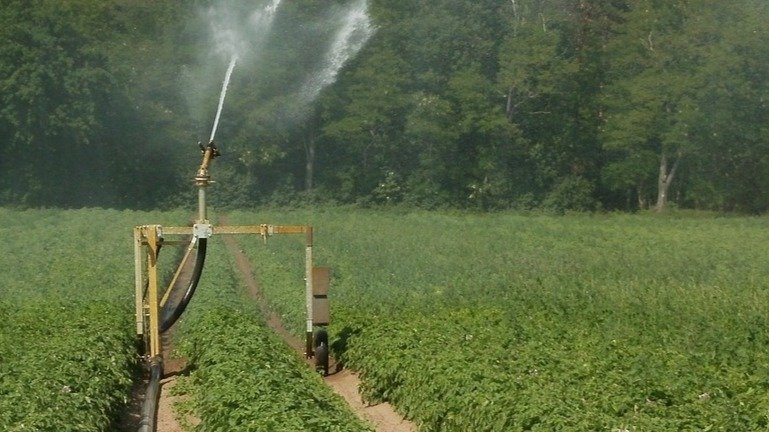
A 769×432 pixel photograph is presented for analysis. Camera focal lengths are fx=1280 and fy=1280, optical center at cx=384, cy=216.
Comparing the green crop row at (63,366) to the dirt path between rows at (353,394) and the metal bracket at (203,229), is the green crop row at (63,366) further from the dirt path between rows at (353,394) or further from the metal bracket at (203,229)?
the dirt path between rows at (353,394)

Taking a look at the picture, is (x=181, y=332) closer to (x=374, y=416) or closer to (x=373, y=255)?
(x=374, y=416)

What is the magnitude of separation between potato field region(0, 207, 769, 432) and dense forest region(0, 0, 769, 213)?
25144 millimetres

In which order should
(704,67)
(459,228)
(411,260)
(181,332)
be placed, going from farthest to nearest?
(704,67) → (459,228) → (411,260) → (181,332)

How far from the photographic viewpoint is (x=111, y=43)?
6338cm

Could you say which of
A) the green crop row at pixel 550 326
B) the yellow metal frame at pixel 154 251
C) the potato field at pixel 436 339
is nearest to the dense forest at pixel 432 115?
the green crop row at pixel 550 326

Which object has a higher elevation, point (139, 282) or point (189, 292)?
point (139, 282)

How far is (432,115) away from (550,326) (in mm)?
44617

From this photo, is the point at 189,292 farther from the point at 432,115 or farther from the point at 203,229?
the point at 432,115

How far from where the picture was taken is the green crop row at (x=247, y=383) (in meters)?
11.9

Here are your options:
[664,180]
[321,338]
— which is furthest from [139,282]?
[664,180]

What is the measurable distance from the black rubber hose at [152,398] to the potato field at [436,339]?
12.9 inches

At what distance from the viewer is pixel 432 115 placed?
6194 centimetres

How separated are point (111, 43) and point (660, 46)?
27.1m

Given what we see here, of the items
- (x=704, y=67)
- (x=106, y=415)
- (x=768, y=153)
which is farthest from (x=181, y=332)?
(x=768, y=153)
